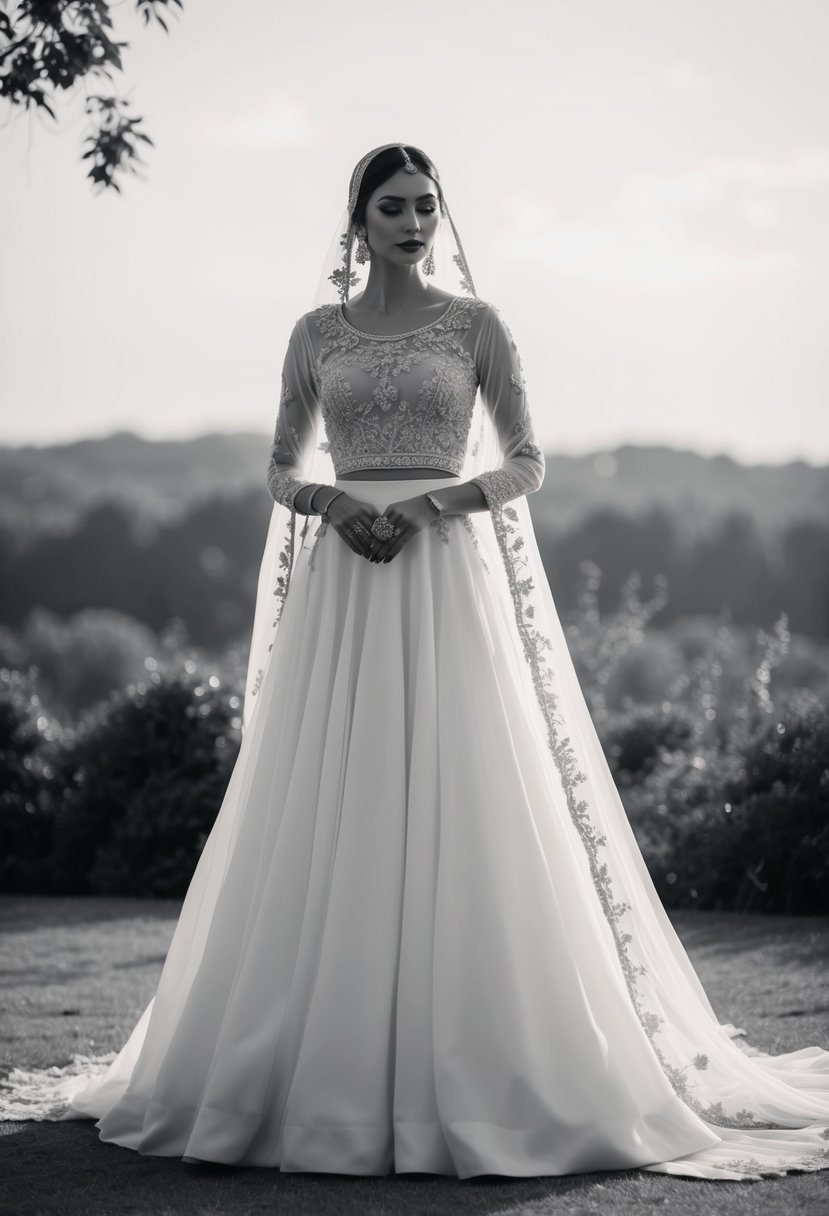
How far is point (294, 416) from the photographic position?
379 cm

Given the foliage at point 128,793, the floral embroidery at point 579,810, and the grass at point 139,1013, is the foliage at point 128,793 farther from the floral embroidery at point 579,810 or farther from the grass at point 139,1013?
the floral embroidery at point 579,810

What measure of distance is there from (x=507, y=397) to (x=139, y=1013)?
2.86 m

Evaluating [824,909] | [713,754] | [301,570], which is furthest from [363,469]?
[713,754]

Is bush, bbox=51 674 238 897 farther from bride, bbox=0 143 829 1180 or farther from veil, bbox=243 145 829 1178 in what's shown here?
veil, bbox=243 145 829 1178

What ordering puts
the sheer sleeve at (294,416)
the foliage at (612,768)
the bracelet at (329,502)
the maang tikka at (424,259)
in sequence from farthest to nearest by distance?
the foliage at (612,768) < the sheer sleeve at (294,416) < the maang tikka at (424,259) < the bracelet at (329,502)

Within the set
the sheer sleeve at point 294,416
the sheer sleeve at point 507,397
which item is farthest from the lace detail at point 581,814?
the sheer sleeve at point 294,416

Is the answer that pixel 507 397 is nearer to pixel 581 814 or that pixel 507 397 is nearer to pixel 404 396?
pixel 404 396

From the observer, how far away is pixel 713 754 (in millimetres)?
7934

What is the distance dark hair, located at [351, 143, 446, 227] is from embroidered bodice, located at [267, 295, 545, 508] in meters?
0.32

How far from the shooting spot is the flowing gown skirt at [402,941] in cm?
295

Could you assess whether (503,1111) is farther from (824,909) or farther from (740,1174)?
(824,909)

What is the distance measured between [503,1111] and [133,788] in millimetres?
5773

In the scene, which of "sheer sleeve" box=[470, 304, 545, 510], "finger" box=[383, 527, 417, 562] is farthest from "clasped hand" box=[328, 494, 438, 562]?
"sheer sleeve" box=[470, 304, 545, 510]

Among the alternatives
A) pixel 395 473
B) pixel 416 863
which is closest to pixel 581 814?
pixel 416 863
